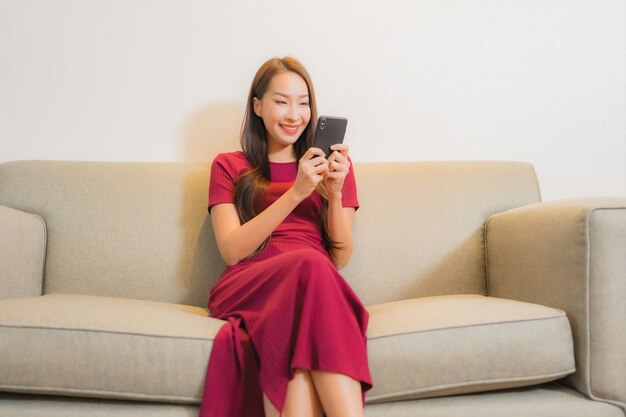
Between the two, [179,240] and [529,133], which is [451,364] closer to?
[179,240]

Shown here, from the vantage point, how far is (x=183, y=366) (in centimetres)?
129

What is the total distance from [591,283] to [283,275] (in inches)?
28.2

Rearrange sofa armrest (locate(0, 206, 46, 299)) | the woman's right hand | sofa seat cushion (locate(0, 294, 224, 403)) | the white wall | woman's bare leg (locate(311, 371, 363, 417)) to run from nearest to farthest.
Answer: woman's bare leg (locate(311, 371, 363, 417))
sofa seat cushion (locate(0, 294, 224, 403))
the woman's right hand
sofa armrest (locate(0, 206, 46, 299))
the white wall

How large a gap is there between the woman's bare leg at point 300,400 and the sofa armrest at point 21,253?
35.1 inches

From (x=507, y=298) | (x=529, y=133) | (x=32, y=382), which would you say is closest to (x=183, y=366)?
(x=32, y=382)

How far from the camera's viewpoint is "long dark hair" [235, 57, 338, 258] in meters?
1.77

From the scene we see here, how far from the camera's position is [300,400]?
1212mm

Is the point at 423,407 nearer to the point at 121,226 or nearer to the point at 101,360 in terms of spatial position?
the point at 101,360

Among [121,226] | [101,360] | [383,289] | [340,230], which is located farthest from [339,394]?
[121,226]

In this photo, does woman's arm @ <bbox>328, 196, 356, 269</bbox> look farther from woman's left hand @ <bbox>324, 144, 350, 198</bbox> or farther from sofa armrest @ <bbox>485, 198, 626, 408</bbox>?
sofa armrest @ <bbox>485, 198, 626, 408</bbox>

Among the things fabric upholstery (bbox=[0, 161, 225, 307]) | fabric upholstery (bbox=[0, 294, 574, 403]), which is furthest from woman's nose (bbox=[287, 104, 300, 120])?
fabric upholstery (bbox=[0, 294, 574, 403])

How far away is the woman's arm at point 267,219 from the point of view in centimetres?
156

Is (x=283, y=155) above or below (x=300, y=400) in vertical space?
above

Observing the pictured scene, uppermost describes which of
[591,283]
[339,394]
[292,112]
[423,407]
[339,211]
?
[292,112]
